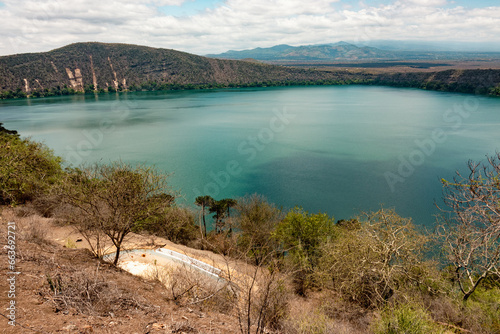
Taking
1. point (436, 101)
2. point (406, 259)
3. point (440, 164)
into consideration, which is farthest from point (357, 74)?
point (406, 259)

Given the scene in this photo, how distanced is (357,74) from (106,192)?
187 meters

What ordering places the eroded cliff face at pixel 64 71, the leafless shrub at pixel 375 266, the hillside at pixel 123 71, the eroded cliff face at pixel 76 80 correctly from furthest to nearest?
the eroded cliff face at pixel 76 80, the hillside at pixel 123 71, the eroded cliff face at pixel 64 71, the leafless shrub at pixel 375 266

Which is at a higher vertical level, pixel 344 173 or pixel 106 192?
pixel 106 192

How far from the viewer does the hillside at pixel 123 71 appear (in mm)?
124812

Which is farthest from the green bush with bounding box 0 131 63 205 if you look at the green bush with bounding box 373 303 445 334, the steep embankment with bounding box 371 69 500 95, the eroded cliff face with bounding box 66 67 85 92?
the eroded cliff face with bounding box 66 67 85 92

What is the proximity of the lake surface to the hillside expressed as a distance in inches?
1799

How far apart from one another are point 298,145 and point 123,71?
429 ft

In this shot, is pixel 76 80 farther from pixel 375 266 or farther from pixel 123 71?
pixel 375 266

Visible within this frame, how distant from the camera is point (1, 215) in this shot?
15914mm

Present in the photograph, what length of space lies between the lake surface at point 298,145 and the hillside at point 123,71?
150ft

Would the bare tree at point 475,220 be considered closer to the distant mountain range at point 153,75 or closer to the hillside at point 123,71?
the distant mountain range at point 153,75

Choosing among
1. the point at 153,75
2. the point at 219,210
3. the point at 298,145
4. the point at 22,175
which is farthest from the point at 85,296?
the point at 153,75

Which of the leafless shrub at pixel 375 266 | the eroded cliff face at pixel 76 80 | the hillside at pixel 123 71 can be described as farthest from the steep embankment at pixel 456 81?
the eroded cliff face at pixel 76 80

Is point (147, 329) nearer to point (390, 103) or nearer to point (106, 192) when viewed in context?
point (106, 192)
